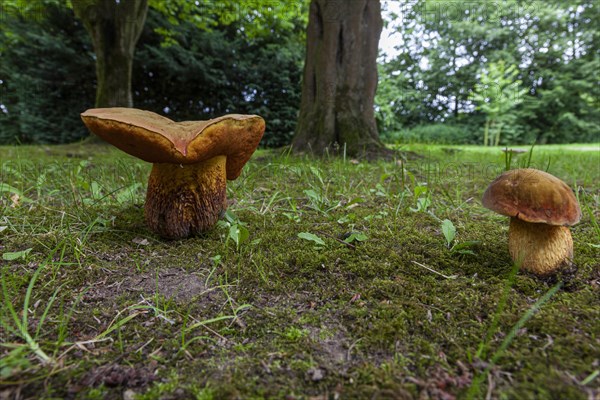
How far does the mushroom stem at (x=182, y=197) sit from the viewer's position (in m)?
1.64

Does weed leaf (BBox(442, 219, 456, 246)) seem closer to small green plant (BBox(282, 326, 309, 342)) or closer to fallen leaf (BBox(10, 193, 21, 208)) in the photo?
small green plant (BBox(282, 326, 309, 342))

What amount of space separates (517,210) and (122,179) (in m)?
3.04

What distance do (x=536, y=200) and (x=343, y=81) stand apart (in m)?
3.76

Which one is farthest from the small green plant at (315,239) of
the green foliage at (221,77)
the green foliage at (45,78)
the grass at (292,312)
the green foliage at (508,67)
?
the green foliage at (508,67)

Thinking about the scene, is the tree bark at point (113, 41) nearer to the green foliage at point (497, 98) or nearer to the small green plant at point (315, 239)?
the small green plant at point (315, 239)

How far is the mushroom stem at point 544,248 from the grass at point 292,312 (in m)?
0.06

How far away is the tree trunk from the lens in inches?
174

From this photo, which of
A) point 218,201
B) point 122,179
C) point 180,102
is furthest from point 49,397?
point 180,102

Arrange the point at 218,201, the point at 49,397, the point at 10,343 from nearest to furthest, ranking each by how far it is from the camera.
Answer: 1. the point at 49,397
2. the point at 10,343
3. the point at 218,201

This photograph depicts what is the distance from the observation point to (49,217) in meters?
1.96

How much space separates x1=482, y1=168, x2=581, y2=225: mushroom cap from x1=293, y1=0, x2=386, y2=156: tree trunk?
3.17 m

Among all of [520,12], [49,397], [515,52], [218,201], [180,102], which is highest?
[520,12]

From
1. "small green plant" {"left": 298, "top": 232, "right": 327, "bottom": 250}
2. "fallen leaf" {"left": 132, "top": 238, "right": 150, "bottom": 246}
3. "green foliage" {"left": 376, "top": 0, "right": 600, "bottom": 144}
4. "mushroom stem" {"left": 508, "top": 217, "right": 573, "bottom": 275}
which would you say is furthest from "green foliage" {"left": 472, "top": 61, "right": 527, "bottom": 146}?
"fallen leaf" {"left": 132, "top": 238, "right": 150, "bottom": 246}

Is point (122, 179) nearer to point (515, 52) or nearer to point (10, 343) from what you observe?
point (10, 343)
